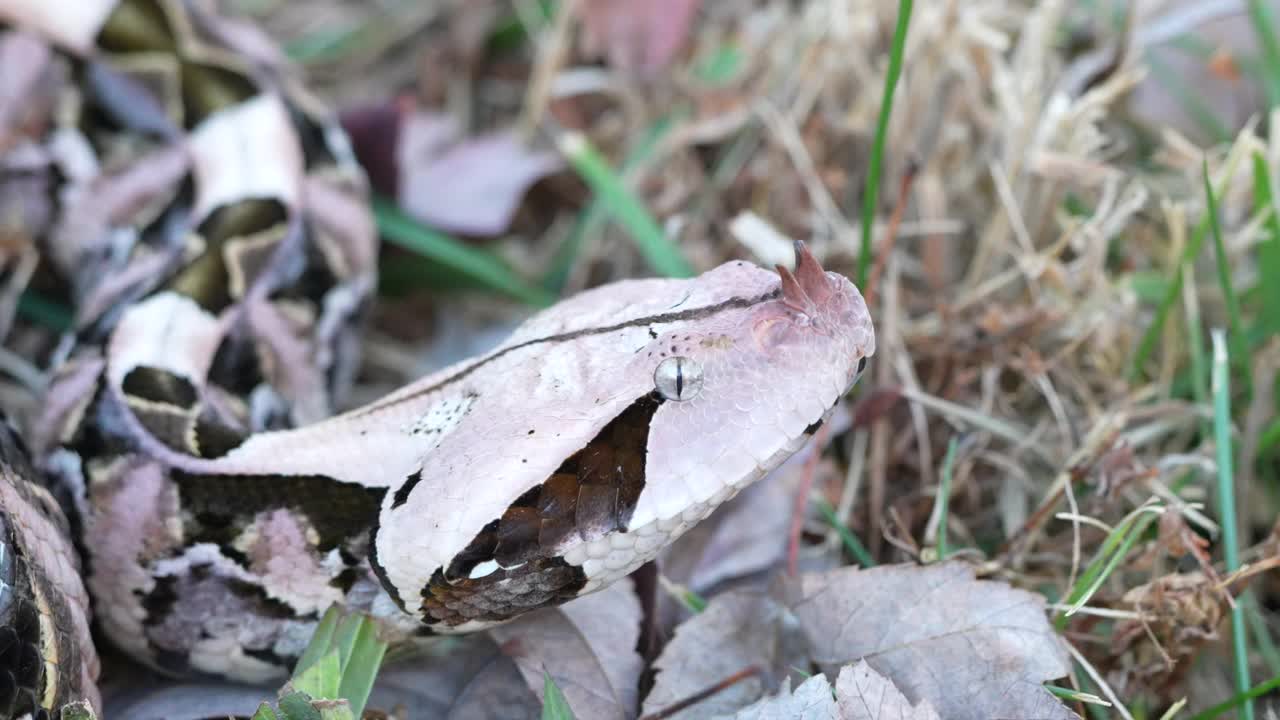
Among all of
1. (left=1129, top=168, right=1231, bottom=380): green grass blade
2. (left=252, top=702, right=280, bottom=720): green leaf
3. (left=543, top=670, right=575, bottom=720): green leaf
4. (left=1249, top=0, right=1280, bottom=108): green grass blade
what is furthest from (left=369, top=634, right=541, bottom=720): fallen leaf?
(left=1249, top=0, right=1280, bottom=108): green grass blade

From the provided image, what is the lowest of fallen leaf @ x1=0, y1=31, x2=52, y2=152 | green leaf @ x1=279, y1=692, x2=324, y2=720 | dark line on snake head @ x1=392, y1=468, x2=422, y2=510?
green leaf @ x1=279, y1=692, x2=324, y2=720

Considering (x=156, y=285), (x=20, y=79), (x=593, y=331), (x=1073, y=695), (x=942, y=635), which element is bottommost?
(x=1073, y=695)

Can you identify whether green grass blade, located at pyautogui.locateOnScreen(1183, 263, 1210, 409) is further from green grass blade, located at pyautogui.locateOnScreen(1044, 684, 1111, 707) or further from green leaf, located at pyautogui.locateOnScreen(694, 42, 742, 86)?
green leaf, located at pyautogui.locateOnScreen(694, 42, 742, 86)

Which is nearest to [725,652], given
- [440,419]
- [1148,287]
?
[440,419]

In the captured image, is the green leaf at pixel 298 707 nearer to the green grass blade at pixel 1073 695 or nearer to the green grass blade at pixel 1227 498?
the green grass blade at pixel 1073 695

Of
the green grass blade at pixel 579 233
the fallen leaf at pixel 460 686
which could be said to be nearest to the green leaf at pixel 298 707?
the fallen leaf at pixel 460 686

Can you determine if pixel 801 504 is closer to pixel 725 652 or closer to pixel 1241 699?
pixel 725 652
